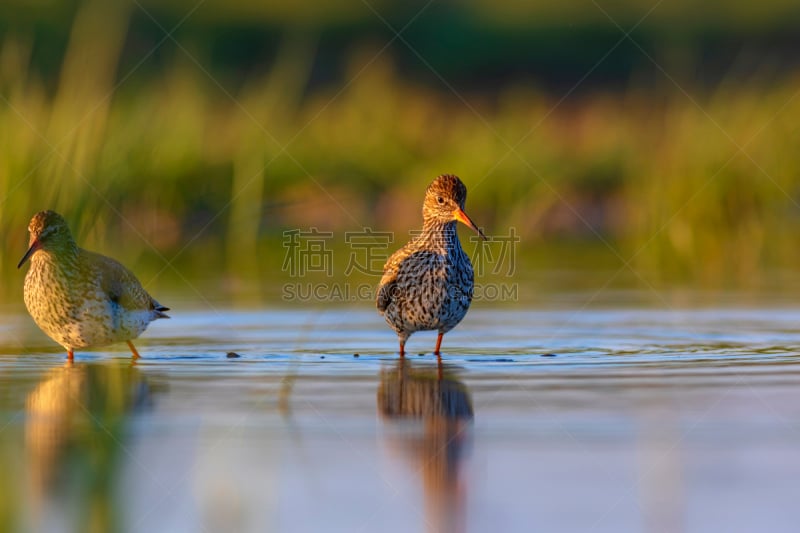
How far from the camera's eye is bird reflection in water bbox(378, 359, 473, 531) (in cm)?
586

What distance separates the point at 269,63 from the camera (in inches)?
1441

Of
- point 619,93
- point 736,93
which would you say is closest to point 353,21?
point 619,93

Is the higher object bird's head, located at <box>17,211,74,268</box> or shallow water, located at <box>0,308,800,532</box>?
bird's head, located at <box>17,211,74,268</box>

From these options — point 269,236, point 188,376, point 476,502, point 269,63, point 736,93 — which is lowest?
point 476,502

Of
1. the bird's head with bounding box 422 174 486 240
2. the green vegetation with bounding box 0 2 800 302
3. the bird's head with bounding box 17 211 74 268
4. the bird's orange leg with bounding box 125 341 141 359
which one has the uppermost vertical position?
the green vegetation with bounding box 0 2 800 302

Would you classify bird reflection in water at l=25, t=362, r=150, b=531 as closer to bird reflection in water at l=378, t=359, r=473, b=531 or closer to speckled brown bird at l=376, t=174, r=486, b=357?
bird reflection in water at l=378, t=359, r=473, b=531

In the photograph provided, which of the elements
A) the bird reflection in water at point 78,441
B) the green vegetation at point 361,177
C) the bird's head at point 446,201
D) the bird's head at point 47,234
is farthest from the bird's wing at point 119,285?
the green vegetation at point 361,177

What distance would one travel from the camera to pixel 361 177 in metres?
22.6

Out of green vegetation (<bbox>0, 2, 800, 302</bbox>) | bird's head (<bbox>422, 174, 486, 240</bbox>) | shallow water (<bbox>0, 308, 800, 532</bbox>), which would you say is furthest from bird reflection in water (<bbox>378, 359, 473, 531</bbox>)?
green vegetation (<bbox>0, 2, 800, 302</bbox>)

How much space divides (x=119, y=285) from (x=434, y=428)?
4061 mm

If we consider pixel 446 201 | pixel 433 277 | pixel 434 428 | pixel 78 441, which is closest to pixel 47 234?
pixel 433 277

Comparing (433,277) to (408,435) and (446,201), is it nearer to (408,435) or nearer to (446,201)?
(446,201)

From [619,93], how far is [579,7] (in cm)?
744

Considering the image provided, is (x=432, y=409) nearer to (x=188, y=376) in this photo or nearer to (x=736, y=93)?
(x=188, y=376)
